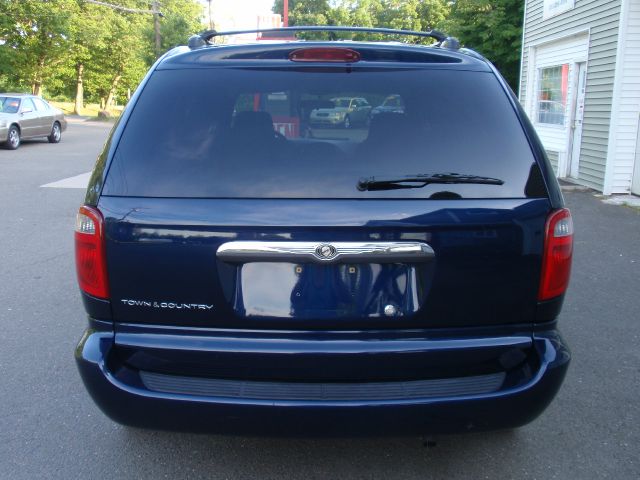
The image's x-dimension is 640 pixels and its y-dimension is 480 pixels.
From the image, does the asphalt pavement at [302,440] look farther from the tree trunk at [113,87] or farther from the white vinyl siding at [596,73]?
the tree trunk at [113,87]

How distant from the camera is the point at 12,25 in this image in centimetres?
3059

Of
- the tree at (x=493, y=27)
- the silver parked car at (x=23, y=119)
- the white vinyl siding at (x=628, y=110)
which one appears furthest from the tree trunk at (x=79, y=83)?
the white vinyl siding at (x=628, y=110)

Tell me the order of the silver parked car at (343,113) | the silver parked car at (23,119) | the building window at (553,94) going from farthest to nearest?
A: the silver parked car at (23,119)
the building window at (553,94)
the silver parked car at (343,113)

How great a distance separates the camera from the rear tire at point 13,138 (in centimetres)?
1758

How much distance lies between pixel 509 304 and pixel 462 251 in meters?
0.30

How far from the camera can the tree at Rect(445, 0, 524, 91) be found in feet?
64.7

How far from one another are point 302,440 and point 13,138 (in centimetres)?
1751

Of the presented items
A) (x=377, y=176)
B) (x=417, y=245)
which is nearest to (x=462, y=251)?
(x=417, y=245)

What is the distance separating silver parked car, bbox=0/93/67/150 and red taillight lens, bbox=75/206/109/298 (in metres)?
16.8

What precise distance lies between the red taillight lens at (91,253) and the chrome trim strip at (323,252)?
0.48 meters

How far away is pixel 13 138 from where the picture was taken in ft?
58.4

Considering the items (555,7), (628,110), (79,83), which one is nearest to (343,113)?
(628,110)

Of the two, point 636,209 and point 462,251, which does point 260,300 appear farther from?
point 636,209

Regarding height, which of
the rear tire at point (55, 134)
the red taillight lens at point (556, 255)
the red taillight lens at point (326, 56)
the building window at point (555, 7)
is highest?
the building window at point (555, 7)
